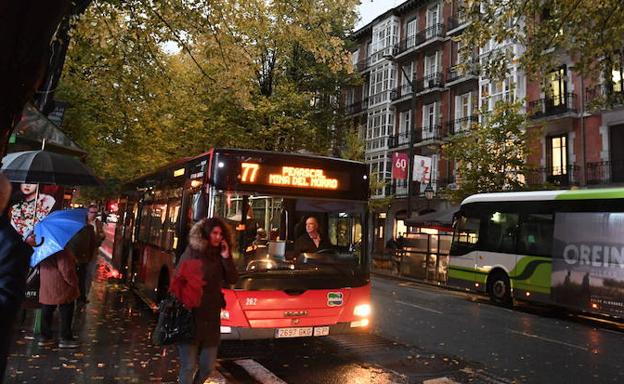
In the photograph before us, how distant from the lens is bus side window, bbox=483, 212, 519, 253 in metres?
14.6

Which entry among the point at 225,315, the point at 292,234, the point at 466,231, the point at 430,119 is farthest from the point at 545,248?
the point at 430,119

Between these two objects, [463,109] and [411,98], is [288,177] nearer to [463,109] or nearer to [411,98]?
[463,109]

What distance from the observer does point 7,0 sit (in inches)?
111

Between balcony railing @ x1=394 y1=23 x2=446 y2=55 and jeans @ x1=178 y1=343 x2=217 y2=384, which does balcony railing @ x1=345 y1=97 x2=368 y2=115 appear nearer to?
balcony railing @ x1=394 y1=23 x2=446 y2=55

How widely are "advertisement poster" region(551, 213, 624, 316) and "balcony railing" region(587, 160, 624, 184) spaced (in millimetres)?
13954

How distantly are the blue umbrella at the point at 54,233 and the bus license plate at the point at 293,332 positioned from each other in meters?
3.01

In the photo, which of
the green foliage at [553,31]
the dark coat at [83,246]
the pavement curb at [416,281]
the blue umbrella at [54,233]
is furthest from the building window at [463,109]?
the blue umbrella at [54,233]

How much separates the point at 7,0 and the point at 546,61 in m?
9.23

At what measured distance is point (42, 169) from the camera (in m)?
7.99

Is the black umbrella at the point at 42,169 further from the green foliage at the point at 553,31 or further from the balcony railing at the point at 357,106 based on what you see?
the balcony railing at the point at 357,106

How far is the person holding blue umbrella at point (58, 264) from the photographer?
6457 mm

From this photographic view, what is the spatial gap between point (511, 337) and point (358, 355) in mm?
3797

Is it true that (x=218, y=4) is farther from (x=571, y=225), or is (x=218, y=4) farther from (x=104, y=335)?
(x=571, y=225)

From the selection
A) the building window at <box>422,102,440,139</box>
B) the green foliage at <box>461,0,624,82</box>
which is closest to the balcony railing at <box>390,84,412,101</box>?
the building window at <box>422,102,440,139</box>
